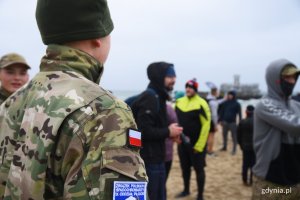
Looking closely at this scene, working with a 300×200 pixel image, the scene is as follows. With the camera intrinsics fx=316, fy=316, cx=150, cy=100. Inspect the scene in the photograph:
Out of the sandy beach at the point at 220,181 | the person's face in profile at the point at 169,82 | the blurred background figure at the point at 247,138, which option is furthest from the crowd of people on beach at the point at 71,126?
the blurred background figure at the point at 247,138

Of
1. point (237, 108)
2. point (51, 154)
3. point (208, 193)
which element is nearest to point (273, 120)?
point (51, 154)

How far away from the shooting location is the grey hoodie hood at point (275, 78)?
3.02 m

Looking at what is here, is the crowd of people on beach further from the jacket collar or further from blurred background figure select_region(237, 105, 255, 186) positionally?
blurred background figure select_region(237, 105, 255, 186)

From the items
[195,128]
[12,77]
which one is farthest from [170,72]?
[12,77]

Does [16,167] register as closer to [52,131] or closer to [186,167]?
[52,131]

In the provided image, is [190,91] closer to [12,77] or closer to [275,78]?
[275,78]

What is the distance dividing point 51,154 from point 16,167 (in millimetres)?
178

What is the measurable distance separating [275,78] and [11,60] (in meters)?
2.71

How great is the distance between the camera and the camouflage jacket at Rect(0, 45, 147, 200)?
3.09ft

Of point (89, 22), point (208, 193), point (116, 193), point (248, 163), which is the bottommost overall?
point (208, 193)

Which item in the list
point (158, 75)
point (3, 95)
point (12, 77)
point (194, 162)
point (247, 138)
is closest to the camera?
point (3, 95)

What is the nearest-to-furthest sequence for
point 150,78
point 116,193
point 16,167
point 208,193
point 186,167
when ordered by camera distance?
point 116,193 < point 16,167 < point 150,78 < point 186,167 < point 208,193

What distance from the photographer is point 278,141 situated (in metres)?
2.89

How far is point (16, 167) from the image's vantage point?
1.08 m
